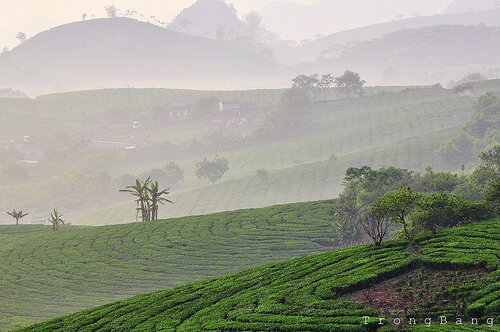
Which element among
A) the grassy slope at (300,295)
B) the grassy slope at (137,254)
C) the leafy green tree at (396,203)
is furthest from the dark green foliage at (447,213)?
the grassy slope at (137,254)

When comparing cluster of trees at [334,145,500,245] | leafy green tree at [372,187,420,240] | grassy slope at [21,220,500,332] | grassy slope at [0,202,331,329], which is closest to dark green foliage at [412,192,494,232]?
cluster of trees at [334,145,500,245]

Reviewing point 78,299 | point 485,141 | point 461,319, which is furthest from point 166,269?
point 485,141

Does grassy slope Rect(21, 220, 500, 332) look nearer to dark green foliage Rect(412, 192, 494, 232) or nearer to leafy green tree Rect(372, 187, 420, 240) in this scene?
leafy green tree Rect(372, 187, 420, 240)

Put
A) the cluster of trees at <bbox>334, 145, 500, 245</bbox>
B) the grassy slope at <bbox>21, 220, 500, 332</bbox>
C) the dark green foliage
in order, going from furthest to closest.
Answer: the cluster of trees at <bbox>334, 145, 500, 245</bbox> → the dark green foliage → the grassy slope at <bbox>21, 220, 500, 332</bbox>

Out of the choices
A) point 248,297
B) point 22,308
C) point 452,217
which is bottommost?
point 22,308

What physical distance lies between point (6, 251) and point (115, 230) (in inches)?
579

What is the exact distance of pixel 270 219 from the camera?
323ft

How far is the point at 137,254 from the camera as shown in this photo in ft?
297

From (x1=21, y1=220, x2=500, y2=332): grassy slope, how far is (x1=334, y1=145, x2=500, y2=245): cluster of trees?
4129 millimetres

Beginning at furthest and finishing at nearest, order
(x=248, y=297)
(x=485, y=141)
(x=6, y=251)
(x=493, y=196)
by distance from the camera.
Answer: (x=485, y=141) < (x=6, y=251) < (x=493, y=196) < (x=248, y=297)

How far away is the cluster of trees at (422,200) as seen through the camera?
5809 centimetres

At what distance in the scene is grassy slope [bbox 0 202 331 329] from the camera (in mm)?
80500

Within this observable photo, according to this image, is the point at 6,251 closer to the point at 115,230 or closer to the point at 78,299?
the point at 115,230

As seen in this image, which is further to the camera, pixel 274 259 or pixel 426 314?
pixel 274 259
